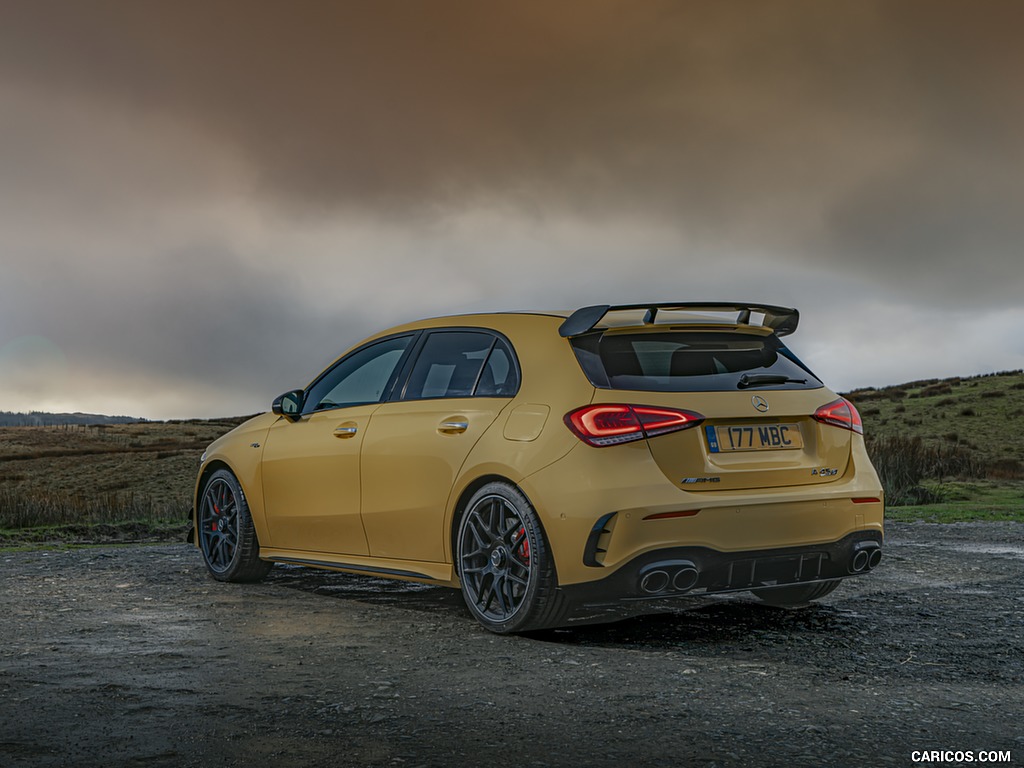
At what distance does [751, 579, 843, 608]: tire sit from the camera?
732cm

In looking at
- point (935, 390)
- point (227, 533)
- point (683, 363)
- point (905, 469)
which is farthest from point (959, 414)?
point (683, 363)

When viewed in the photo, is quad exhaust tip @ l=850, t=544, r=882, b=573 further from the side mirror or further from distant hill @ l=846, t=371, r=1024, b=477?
distant hill @ l=846, t=371, r=1024, b=477

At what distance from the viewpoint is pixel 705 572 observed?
582cm

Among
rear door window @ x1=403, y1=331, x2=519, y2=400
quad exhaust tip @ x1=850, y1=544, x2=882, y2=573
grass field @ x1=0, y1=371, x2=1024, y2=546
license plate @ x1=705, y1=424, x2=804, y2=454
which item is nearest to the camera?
license plate @ x1=705, y1=424, x2=804, y2=454

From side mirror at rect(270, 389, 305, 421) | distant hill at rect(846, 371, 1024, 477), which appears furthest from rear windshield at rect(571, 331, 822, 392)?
distant hill at rect(846, 371, 1024, 477)

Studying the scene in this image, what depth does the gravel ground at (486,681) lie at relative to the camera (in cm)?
409

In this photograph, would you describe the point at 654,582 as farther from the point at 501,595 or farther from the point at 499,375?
the point at 499,375

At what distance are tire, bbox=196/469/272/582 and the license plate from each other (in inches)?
159

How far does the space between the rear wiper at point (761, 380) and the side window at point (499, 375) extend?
1.25 metres

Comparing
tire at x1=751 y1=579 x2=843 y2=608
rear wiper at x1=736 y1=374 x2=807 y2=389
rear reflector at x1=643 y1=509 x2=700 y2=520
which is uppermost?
rear wiper at x1=736 y1=374 x2=807 y2=389

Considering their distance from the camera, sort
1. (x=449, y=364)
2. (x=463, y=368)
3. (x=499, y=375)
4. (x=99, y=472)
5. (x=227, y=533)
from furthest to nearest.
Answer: (x=99, y=472) < (x=227, y=533) < (x=449, y=364) < (x=463, y=368) < (x=499, y=375)

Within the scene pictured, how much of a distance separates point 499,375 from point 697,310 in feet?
3.94

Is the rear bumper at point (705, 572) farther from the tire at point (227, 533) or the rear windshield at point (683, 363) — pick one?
the tire at point (227, 533)

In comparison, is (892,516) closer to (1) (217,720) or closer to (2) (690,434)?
(2) (690,434)
